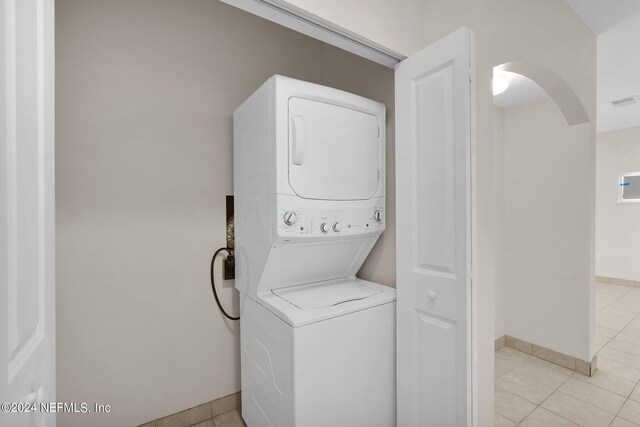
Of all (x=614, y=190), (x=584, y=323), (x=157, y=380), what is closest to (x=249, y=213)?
(x=157, y=380)

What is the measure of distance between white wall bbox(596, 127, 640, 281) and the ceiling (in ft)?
5.05

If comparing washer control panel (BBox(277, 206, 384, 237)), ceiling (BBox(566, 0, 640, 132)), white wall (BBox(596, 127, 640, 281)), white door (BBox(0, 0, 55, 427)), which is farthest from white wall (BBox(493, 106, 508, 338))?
white wall (BBox(596, 127, 640, 281))

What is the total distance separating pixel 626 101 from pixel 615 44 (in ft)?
5.80

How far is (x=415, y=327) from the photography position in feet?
4.97

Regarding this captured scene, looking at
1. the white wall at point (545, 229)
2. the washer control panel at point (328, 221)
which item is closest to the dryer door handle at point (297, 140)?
the washer control panel at point (328, 221)

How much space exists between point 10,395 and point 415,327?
1453 millimetres

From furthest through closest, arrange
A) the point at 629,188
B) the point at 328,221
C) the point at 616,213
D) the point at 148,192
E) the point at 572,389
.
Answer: the point at 616,213 → the point at 629,188 → the point at 572,389 → the point at 148,192 → the point at 328,221

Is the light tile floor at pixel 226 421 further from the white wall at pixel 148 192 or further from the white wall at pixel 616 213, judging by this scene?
the white wall at pixel 616 213

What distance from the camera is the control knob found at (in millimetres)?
1419

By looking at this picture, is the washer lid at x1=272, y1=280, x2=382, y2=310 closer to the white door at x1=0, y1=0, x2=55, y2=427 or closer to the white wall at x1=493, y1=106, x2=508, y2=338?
the white door at x1=0, y1=0, x2=55, y2=427

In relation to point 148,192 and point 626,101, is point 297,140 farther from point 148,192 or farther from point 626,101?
point 626,101

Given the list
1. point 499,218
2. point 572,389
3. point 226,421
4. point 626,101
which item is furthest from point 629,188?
point 226,421

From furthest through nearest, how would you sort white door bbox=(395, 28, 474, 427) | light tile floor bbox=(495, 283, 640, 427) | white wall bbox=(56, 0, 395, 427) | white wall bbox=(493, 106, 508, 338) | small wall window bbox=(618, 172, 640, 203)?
1. small wall window bbox=(618, 172, 640, 203)
2. white wall bbox=(493, 106, 508, 338)
3. light tile floor bbox=(495, 283, 640, 427)
4. white wall bbox=(56, 0, 395, 427)
5. white door bbox=(395, 28, 474, 427)

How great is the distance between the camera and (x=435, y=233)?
142 cm
